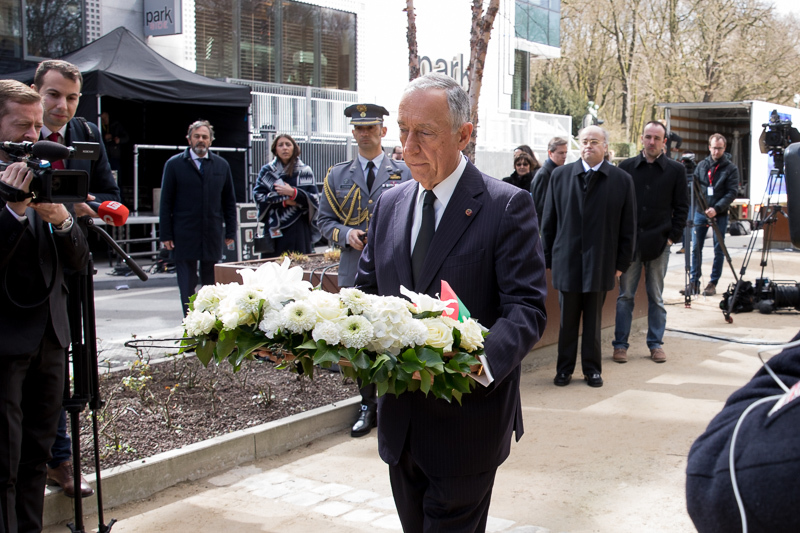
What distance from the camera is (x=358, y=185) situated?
6.11 meters

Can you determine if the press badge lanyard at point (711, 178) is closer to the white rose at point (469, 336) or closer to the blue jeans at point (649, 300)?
the blue jeans at point (649, 300)

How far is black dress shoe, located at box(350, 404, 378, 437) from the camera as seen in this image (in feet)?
18.9

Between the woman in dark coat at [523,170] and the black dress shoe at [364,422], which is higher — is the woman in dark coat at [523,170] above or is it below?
above

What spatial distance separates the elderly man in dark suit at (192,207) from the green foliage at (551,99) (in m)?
34.2

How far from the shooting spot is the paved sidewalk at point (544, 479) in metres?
4.27

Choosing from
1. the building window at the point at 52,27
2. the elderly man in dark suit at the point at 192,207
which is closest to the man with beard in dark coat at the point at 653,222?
the elderly man in dark suit at the point at 192,207

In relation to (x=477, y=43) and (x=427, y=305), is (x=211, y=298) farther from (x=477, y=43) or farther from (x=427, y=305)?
(x=477, y=43)

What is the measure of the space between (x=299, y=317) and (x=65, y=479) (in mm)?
2568

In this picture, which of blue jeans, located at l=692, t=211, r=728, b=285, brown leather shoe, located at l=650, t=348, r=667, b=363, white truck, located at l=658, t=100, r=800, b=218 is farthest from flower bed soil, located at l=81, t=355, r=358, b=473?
white truck, located at l=658, t=100, r=800, b=218

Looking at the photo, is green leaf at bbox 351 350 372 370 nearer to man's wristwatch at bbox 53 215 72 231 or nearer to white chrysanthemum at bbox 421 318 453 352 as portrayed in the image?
white chrysanthemum at bbox 421 318 453 352

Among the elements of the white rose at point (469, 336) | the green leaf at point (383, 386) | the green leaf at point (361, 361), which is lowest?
the green leaf at point (383, 386)

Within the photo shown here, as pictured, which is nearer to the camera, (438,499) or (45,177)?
(438,499)

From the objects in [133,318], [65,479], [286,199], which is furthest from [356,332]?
[133,318]

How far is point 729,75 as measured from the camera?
35.4m
